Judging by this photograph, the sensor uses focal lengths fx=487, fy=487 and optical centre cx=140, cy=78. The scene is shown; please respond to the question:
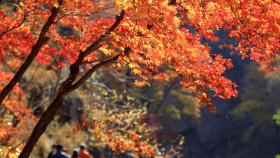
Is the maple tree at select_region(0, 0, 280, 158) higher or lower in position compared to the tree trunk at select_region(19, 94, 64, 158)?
higher

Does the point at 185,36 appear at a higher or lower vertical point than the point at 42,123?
higher

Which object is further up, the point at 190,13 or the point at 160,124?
the point at 190,13

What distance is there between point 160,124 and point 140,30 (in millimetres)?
35014

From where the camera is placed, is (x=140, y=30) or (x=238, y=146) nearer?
(x=140, y=30)

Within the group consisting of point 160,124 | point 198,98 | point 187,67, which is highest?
point 187,67

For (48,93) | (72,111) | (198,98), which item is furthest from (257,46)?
(72,111)

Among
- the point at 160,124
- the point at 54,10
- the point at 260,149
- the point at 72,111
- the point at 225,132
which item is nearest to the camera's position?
the point at 54,10

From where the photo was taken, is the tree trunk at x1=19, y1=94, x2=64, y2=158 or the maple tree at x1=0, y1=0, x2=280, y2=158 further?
the tree trunk at x1=19, y1=94, x2=64, y2=158

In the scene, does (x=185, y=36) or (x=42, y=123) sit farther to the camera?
(x=42, y=123)

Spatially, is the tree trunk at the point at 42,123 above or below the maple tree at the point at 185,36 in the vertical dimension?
below

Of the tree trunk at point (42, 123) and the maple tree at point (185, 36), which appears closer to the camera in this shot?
the maple tree at point (185, 36)

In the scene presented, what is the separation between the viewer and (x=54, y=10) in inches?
467

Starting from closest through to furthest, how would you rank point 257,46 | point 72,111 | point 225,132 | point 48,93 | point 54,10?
point 257,46 < point 54,10 < point 48,93 < point 72,111 < point 225,132

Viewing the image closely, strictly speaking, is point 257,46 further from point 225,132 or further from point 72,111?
point 225,132
